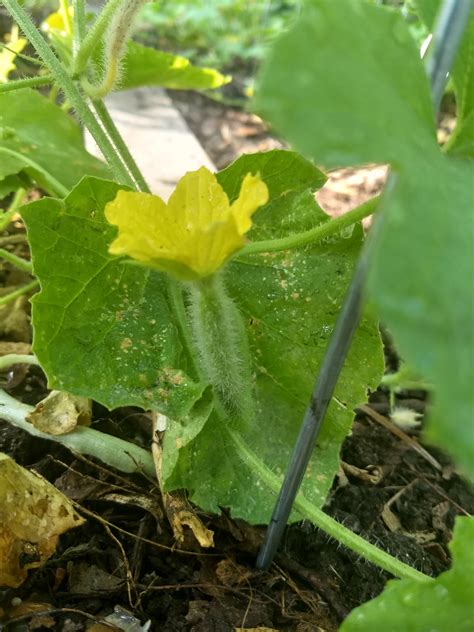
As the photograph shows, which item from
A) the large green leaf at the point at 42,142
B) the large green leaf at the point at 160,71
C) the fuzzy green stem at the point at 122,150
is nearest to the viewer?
the fuzzy green stem at the point at 122,150

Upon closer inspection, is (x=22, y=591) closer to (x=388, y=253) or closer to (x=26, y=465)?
(x=26, y=465)

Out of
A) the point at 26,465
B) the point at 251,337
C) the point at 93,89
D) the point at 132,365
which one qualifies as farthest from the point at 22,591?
the point at 93,89

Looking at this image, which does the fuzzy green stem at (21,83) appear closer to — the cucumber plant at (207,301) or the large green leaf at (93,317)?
the cucumber plant at (207,301)

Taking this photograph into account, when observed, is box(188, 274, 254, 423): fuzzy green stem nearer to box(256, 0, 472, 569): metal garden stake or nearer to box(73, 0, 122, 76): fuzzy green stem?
box(256, 0, 472, 569): metal garden stake

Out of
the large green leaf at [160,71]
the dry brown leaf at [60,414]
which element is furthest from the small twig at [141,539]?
the large green leaf at [160,71]

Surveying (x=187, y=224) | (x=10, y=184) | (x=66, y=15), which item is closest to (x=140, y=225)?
(x=187, y=224)

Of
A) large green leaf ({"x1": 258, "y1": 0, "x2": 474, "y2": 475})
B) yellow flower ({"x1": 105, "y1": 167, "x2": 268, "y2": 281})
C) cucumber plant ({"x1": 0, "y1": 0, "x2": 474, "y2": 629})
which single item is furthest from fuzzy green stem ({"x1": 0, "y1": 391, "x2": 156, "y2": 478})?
large green leaf ({"x1": 258, "y1": 0, "x2": 474, "y2": 475})
